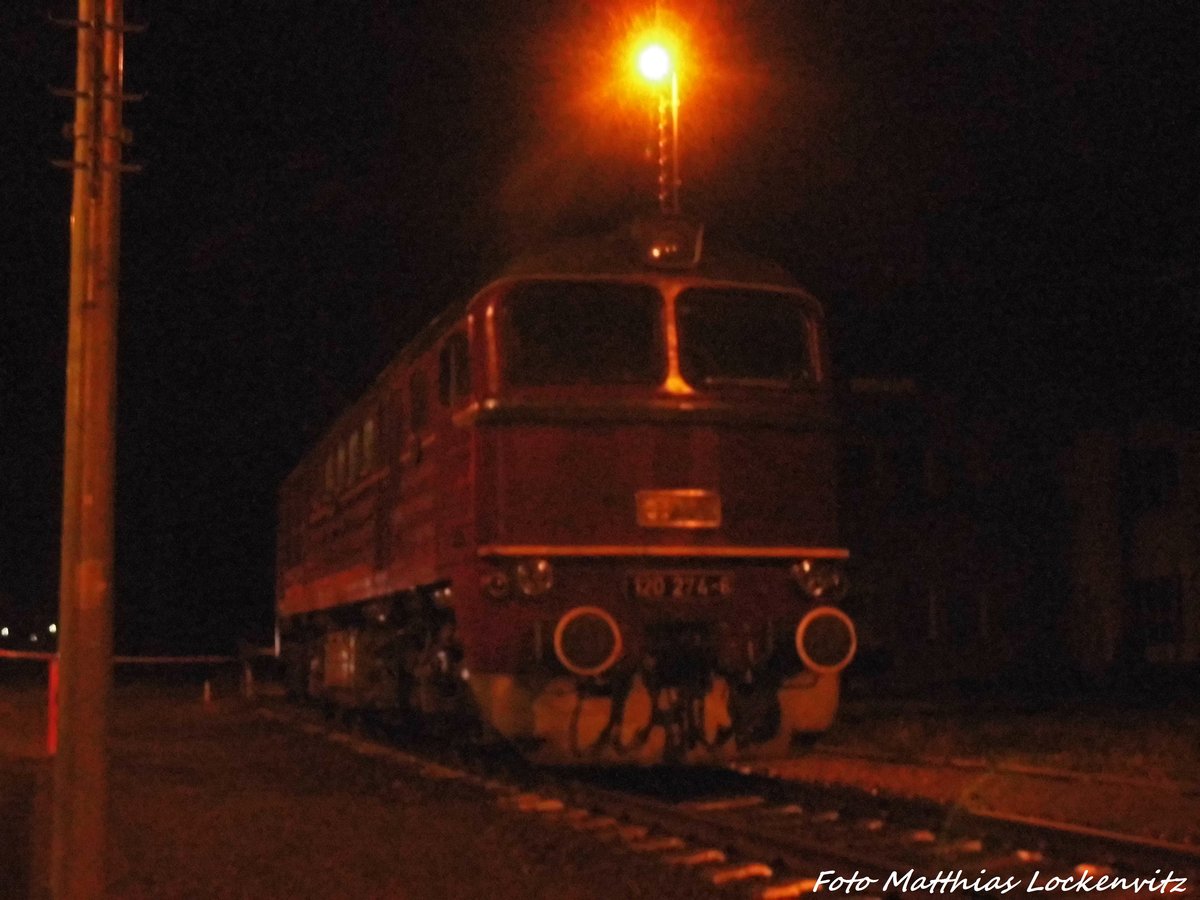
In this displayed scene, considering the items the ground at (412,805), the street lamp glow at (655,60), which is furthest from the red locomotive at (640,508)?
the street lamp glow at (655,60)

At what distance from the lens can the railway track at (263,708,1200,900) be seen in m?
8.27

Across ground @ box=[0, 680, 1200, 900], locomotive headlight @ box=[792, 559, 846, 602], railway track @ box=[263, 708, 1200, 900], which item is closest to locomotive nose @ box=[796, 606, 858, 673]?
locomotive headlight @ box=[792, 559, 846, 602]

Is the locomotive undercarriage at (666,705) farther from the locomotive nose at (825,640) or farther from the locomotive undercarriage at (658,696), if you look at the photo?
the locomotive nose at (825,640)

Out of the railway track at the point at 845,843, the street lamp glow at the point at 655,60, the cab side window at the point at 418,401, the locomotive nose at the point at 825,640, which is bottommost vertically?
the railway track at the point at 845,843

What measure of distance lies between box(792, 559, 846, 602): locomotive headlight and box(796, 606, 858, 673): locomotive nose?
316mm

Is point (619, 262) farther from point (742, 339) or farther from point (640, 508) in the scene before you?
point (640, 508)

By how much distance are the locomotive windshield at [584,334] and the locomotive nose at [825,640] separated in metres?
2.00

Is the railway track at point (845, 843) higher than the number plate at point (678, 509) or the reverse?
the reverse

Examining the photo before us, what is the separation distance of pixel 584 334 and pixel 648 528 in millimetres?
1490

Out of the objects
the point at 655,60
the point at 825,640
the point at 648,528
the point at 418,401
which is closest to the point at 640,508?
the point at 648,528

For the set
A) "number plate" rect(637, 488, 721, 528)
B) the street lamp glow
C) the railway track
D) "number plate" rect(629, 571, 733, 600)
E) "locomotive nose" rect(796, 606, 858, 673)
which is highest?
the street lamp glow

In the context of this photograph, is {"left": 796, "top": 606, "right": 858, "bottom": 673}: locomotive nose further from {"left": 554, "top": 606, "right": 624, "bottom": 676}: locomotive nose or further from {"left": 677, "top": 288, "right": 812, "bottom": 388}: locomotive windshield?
{"left": 677, "top": 288, "right": 812, "bottom": 388}: locomotive windshield

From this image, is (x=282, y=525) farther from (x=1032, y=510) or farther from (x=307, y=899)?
(x=307, y=899)

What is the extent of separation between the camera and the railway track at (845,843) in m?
8.27
